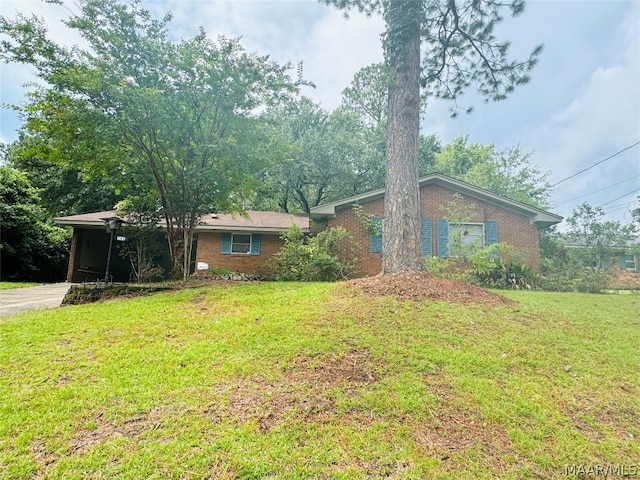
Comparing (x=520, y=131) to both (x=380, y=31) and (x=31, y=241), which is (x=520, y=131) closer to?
(x=380, y=31)

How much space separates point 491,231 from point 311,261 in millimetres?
7911

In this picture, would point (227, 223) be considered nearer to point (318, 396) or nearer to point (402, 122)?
point (402, 122)

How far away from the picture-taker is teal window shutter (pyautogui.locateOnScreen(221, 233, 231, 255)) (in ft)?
46.8

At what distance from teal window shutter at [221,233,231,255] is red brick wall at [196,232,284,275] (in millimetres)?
130

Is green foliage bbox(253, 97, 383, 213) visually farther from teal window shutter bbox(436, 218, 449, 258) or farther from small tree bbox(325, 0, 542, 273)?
small tree bbox(325, 0, 542, 273)

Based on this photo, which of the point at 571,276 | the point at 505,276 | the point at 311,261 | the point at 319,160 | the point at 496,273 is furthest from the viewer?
the point at 319,160

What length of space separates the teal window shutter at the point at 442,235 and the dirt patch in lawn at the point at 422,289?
22.0 ft

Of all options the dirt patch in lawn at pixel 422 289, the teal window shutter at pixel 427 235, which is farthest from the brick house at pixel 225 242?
the dirt patch in lawn at pixel 422 289

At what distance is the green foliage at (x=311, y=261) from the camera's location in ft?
32.7

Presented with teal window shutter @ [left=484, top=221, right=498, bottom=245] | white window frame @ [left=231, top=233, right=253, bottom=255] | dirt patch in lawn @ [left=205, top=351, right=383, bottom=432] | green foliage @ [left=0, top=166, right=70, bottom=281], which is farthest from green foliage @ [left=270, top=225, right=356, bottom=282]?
green foliage @ [left=0, top=166, right=70, bottom=281]

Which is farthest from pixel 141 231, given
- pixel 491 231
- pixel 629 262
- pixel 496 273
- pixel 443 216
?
pixel 629 262

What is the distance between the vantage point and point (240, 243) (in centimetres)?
1445

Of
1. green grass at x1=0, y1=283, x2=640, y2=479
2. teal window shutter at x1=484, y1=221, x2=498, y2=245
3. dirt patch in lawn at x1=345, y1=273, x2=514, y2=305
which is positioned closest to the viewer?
green grass at x1=0, y1=283, x2=640, y2=479

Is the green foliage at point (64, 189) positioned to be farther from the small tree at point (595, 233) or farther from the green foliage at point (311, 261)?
the small tree at point (595, 233)
